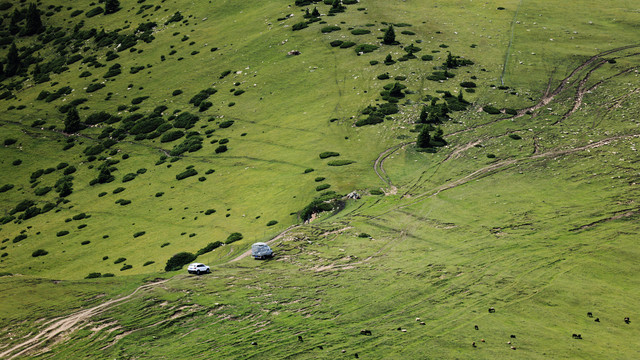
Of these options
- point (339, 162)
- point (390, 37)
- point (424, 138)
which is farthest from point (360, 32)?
point (339, 162)

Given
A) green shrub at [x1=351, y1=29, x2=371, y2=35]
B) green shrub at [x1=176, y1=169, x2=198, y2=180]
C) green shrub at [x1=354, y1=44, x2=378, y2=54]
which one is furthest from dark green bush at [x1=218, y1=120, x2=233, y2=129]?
green shrub at [x1=351, y1=29, x2=371, y2=35]

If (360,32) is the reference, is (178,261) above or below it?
below

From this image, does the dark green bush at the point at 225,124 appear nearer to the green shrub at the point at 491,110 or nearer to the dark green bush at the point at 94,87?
the dark green bush at the point at 94,87

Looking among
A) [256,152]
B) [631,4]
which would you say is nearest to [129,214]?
[256,152]

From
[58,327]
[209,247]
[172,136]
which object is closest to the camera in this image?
[58,327]

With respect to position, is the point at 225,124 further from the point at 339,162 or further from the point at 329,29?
the point at 329,29

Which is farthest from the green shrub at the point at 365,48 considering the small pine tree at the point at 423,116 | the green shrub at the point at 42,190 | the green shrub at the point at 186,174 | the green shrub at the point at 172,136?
the green shrub at the point at 42,190

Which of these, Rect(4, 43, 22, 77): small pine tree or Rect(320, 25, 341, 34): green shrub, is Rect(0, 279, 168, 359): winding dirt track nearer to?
Rect(320, 25, 341, 34): green shrub
